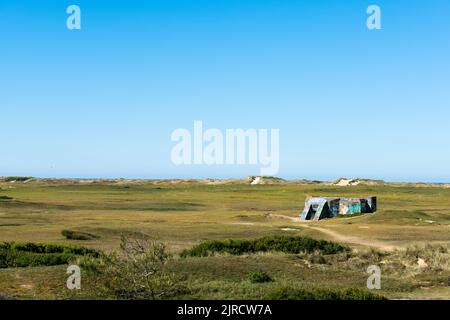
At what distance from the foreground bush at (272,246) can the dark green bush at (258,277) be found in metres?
10.0

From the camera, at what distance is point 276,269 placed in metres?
28.9

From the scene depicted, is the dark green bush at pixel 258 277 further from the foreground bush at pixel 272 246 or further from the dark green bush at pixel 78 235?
the dark green bush at pixel 78 235

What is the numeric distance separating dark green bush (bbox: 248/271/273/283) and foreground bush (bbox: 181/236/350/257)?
Answer: 1004 cm

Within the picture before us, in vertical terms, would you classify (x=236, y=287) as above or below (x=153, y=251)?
below

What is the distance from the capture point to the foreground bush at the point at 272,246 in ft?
121

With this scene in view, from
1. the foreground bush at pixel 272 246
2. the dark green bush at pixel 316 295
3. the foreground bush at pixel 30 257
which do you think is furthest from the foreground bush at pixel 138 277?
the foreground bush at pixel 272 246

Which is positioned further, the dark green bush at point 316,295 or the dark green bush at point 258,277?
the dark green bush at point 258,277

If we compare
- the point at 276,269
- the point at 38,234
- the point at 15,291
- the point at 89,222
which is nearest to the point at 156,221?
the point at 89,222

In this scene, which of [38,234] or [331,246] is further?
[38,234]

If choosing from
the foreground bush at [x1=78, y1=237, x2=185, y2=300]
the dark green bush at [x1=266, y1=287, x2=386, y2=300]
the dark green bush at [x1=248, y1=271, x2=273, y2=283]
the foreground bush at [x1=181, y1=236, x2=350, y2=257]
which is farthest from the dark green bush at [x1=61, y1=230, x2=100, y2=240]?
the dark green bush at [x1=266, y1=287, x2=386, y2=300]

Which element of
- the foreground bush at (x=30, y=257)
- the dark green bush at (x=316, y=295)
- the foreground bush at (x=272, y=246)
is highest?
the dark green bush at (x=316, y=295)
